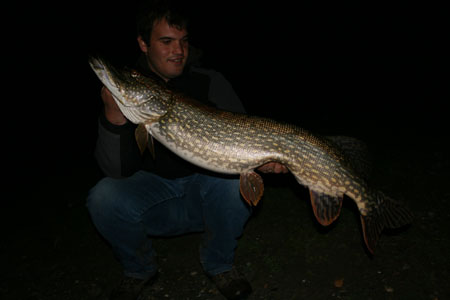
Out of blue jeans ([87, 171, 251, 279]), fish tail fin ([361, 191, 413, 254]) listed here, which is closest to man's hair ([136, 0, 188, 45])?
blue jeans ([87, 171, 251, 279])

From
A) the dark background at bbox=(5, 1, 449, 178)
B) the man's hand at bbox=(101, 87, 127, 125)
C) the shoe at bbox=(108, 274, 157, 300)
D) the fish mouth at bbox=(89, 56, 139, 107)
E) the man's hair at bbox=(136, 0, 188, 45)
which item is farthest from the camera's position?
the dark background at bbox=(5, 1, 449, 178)

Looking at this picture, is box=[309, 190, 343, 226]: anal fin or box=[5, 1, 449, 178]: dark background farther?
box=[5, 1, 449, 178]: dark background

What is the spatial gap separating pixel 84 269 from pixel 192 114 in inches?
72.7

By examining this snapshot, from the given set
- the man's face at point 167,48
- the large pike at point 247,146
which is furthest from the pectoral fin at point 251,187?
the man's face at point 167,48

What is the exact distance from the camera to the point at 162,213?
255 centimetres

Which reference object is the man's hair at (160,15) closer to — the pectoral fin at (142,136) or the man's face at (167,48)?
the man's face at (167,48)

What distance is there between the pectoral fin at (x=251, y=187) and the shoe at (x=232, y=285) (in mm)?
628

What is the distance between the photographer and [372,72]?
1107cm

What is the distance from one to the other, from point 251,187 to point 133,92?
110 cm

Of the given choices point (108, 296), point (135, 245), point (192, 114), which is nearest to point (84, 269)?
point (108, 296)

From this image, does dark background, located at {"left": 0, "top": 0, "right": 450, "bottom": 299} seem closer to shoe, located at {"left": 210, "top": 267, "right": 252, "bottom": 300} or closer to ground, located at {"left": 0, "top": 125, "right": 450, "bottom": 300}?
ground, located at {"left": 0, "top": 125, "right": 450, "bottom": 300}

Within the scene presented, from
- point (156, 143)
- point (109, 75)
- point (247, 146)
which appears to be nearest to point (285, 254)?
point (247, 146)

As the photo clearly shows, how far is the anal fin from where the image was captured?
2.20 meters

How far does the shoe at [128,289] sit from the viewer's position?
236cm
